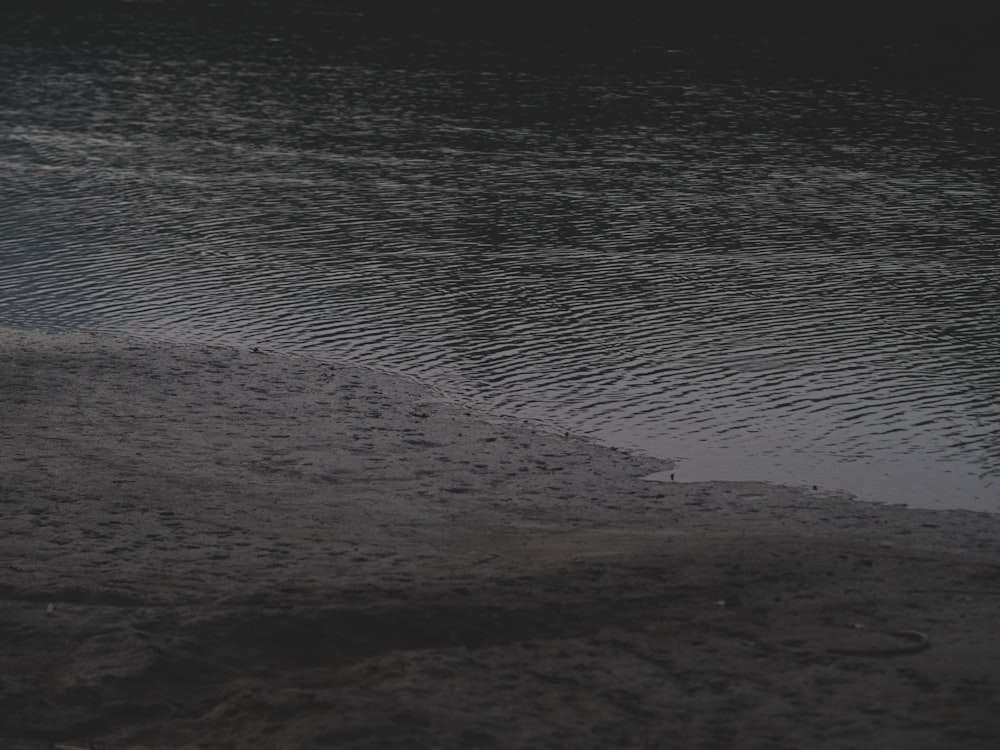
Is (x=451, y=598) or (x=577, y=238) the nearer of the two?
(x=451, y=598)

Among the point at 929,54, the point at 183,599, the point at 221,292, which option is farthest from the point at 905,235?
the point at 929,54

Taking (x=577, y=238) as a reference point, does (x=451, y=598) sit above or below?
above

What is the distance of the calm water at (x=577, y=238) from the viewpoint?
14.0 meters

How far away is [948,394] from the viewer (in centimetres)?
1423

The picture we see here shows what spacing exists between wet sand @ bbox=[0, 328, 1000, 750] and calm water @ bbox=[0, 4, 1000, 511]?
6.05 feet

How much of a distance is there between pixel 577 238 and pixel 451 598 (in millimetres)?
12278

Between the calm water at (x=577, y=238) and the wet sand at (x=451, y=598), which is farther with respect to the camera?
the calm water at (x=577, y=238)

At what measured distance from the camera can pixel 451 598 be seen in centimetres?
866

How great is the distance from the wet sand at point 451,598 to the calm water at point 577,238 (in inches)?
72.6

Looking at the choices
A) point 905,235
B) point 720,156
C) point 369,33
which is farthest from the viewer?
point 369,33

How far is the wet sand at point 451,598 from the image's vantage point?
7316 mm

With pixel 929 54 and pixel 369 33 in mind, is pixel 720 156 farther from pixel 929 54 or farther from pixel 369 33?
pixel 369 33

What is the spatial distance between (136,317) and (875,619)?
1074 cm

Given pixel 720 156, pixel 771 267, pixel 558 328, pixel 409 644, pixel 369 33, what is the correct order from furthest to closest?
1. pixel 369 33
2. pixel 720 156
3. pixel 771 267
4. pixel 558 328
5. pixel 409 644
